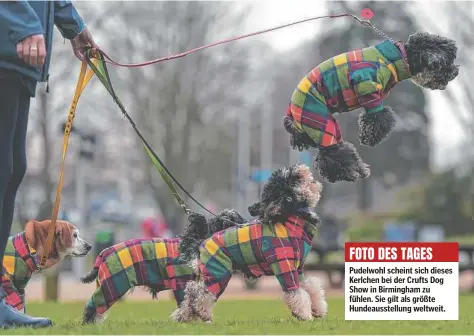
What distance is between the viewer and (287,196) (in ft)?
19.9

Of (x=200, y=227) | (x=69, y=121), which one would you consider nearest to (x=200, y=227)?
(x=200, y=227)

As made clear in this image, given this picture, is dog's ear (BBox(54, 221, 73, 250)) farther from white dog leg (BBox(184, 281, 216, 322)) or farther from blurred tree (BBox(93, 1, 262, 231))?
blurred tree (BBox(93, 1, 262, 231))

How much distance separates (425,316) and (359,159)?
Answer: 3.64 ft

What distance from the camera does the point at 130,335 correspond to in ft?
16.6

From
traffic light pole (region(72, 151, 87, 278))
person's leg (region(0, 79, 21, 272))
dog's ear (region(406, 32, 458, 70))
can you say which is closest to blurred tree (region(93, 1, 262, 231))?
traffic light pole (region(72, 151, 87, 278))

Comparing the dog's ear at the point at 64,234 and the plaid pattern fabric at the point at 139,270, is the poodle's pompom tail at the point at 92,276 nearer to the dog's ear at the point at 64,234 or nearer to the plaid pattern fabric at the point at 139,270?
the plaid pattern fabric at the point at 139,270

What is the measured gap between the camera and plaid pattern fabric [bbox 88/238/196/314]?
6.66m

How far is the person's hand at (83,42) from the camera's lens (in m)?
5.99

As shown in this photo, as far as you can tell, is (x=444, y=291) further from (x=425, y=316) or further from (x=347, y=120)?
(x=347, y=120)

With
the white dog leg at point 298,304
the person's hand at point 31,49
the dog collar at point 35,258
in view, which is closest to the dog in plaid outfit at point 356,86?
the white dog leg at point 298,304

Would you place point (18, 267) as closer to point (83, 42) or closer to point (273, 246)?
point (83, 42)

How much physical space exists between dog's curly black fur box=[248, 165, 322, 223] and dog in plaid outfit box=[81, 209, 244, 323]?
430 millimetres

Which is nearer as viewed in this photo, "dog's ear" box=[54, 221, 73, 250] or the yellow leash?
the yellow leash

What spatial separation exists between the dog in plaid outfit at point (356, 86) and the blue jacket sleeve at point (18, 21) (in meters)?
1.80
